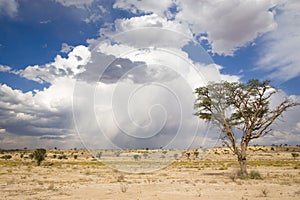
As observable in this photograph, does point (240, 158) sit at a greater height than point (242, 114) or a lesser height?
lesser

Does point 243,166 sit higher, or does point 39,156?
point 39,156

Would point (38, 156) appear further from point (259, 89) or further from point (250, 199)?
point (250, 199)

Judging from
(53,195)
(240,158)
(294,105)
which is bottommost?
(53,195)

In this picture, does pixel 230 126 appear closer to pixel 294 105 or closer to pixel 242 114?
pixel 242 114

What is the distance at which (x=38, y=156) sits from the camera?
197 ft

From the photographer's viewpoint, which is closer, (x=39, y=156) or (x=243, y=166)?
(x=243, y=166)

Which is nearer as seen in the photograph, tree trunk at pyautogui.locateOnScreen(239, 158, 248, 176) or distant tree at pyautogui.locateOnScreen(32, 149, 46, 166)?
tree trunk at pyautogui.locateOnScreen(239, 158, 248, 176)

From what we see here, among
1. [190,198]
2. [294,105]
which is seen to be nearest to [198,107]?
[294,105]

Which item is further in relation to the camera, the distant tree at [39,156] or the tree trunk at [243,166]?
the distant tree at [39,156]

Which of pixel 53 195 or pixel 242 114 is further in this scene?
pixel 242 114

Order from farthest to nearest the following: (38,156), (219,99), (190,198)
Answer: (38,156) < (219,99) < (190,198)

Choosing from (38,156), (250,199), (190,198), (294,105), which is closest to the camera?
(250,199)

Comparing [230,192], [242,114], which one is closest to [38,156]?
[242,114]

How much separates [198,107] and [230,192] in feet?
41.5
